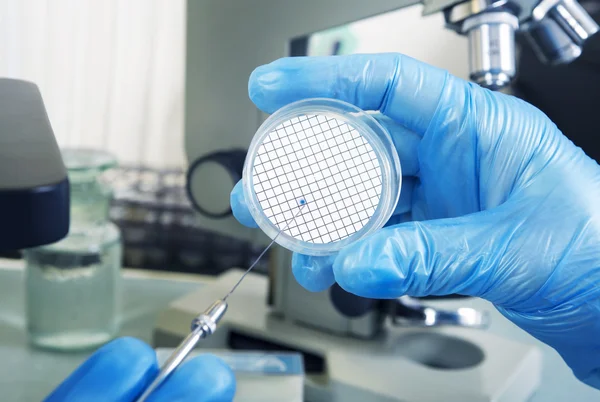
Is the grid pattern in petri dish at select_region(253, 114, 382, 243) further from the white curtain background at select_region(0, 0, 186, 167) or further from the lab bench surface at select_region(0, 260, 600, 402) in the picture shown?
the white curtain background at select_region(0, 0, 186, 167)

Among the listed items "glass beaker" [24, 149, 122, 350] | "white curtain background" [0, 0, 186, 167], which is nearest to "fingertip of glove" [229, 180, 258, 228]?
"glass beaker" [24, 149, 122, 350]

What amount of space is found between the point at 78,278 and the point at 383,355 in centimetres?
50

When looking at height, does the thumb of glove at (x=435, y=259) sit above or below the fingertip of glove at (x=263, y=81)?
below

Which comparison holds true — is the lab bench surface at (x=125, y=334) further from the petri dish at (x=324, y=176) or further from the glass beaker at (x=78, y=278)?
the petri dish at (x=324, y=176)

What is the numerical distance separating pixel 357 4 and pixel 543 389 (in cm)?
63

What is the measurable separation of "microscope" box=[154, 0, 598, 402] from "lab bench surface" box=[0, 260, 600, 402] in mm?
66

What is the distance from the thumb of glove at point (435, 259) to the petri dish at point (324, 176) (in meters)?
0.06

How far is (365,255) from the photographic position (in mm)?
512

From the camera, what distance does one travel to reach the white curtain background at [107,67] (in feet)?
3.89

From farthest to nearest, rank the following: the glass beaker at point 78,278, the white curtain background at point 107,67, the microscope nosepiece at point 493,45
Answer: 1. the white curtain background at point 107,67
2. the glass beaker at point 78,278
3. the microscope nosepiece at point 493,45

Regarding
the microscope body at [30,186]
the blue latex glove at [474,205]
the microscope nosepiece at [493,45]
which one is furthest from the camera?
the microscope nosepiece at [493,45]

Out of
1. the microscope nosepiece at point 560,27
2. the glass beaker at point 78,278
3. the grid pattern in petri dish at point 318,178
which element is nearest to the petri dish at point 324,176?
the grid pattern in petri dish at point 318,178

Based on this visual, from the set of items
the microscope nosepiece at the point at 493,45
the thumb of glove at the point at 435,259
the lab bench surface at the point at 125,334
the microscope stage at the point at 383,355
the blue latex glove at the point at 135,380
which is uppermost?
the microscope nosepiece at the point at 493,45

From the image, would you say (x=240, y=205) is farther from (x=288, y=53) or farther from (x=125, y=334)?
(x=125, y=334)
